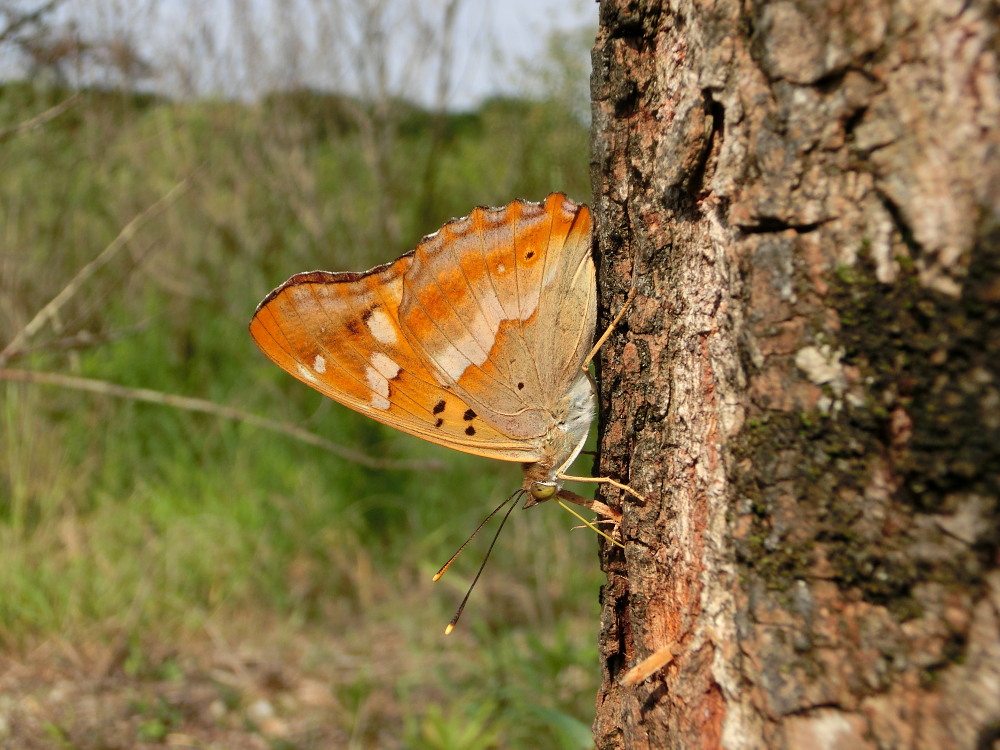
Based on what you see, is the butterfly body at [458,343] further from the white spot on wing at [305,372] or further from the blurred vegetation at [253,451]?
the blurred vegetation at [253,451]

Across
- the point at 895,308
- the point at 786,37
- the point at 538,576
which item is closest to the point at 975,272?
the point at 895,308

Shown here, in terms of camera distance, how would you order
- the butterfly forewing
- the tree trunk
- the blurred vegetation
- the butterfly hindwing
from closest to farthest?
1. the tree trunk
2. the butterfly hindwing
3. the butterfly forewing
4. the blurred vegetation

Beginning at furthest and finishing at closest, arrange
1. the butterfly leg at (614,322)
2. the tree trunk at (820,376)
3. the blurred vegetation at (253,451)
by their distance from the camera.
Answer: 1. the blurred vegetation at (253,451)
2. the butterfly leg at (614,322)
3. the tree trunk at (820,376)

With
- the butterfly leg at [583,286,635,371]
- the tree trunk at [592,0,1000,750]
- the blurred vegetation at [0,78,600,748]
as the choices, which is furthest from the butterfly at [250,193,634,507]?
the blurred vegetation at [0,78,600,748]

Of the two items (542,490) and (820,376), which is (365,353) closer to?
(542,490)

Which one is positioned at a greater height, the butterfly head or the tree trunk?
the tree trunk

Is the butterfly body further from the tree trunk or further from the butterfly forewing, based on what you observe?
the tree trunk

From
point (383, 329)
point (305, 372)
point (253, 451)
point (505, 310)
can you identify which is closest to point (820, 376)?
point (505, 310)

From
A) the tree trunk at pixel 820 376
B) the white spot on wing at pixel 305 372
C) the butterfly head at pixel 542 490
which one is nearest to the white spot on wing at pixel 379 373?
the white spot on wing at pixel 305 372
